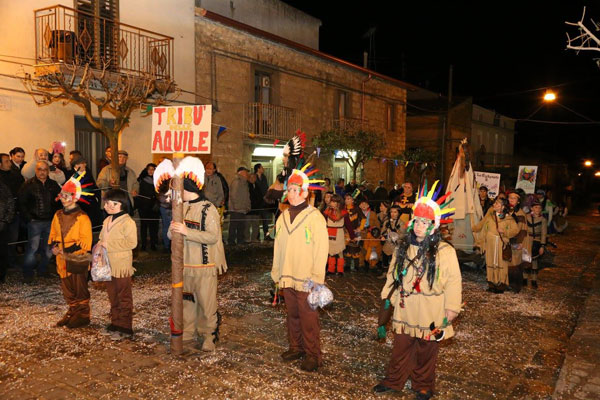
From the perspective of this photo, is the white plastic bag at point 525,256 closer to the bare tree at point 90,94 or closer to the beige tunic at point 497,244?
the beige tunic at point 497,244

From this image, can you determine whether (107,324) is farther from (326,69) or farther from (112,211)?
(326,69)

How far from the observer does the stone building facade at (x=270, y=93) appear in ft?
53.6

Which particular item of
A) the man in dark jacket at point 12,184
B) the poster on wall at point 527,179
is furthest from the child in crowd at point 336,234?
the poster on wall at point 527,179

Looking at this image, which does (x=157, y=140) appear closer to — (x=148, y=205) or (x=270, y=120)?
(x=148, y=205)

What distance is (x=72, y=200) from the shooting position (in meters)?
6.29

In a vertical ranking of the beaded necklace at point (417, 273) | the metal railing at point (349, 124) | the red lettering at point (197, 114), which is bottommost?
the beaded necklace at point (417, 273)

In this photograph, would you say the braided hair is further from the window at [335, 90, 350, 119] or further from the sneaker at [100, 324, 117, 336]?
the window at [335, 90, 350, 119]

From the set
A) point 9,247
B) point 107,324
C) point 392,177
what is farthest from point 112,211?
point 392,177

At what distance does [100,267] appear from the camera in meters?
5.89

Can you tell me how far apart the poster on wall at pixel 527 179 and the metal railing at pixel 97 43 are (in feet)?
33.1

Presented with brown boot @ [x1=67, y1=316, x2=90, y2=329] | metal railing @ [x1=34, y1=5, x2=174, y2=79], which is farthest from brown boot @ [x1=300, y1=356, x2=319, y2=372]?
metal railing @ [x1=34, y1=5, x2=174, y2=79]

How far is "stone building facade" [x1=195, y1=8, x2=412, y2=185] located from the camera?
16344mm

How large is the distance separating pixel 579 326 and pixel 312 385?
164 inches

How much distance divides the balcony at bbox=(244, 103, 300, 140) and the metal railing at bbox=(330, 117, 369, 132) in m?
2.94
